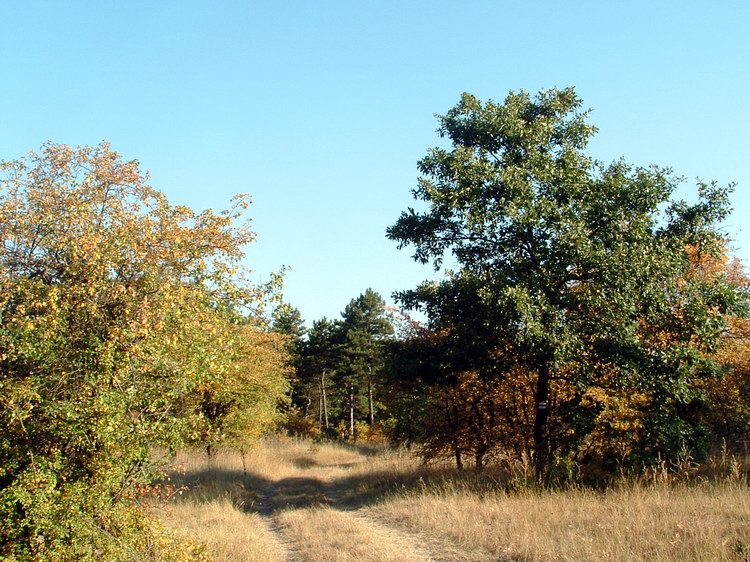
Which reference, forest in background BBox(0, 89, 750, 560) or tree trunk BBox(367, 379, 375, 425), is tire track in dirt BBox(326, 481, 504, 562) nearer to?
forest in background BBox(0, 89, 750, 560)

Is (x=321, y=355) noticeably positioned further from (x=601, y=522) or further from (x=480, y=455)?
(x=601, y=522)

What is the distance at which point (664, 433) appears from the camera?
13.1m

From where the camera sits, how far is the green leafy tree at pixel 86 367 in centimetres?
690

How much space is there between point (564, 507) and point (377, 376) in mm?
9204

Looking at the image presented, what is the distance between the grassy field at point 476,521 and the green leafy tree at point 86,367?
2011 mm

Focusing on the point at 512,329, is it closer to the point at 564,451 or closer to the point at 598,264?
the point at 598,264

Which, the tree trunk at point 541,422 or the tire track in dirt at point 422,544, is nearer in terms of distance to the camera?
the tire track in dirt at point 422,544

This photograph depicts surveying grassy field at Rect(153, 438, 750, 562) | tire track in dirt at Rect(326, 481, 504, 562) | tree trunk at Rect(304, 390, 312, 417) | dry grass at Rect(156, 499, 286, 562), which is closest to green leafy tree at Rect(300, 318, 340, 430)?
tree trunk at Rect(304, 390, 312, 417)

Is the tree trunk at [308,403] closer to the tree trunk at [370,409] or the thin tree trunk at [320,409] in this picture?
the thin tree trunk at [320,409]

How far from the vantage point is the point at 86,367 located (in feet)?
23.5

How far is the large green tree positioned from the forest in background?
48mm

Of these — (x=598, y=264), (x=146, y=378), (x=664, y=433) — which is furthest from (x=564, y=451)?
(x=146, y=378)

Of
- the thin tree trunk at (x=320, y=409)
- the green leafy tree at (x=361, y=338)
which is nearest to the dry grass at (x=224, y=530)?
the green leafy tree at (x=361, y=338)

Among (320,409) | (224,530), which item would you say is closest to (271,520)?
(224,530)
